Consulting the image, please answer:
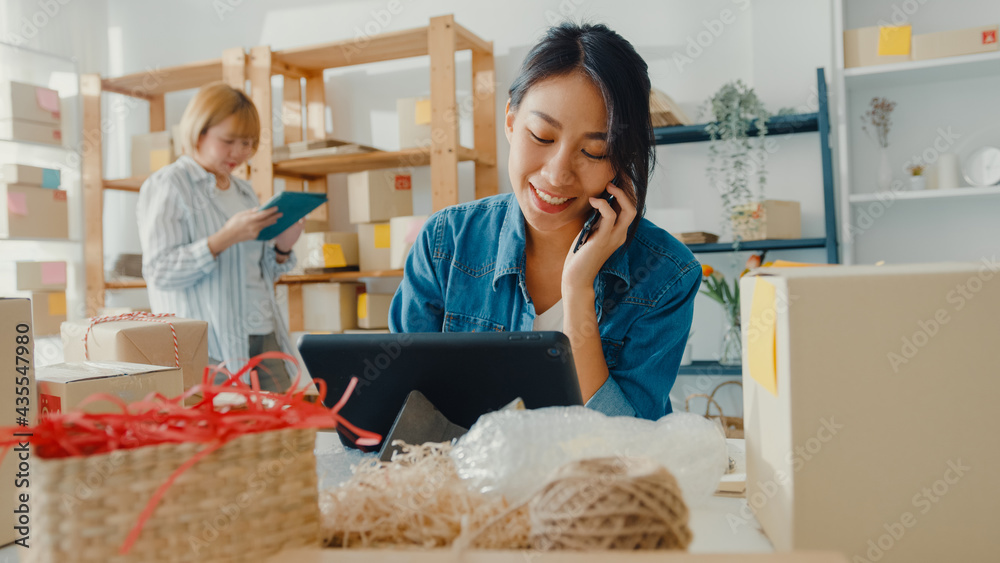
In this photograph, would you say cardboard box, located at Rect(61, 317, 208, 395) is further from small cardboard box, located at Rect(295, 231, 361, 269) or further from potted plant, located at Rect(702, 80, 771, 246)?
potted plant, located at Rect(702, 80, 771, 246)

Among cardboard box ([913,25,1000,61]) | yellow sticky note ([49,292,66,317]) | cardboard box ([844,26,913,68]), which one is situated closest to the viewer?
cardboard box ([913,25,1000,61])

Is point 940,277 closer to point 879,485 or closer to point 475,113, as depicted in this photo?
point 879,485

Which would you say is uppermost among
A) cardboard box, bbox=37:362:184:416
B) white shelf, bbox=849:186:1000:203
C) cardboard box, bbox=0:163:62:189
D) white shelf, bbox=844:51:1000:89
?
white shelf, bbox=844:51:1000:89

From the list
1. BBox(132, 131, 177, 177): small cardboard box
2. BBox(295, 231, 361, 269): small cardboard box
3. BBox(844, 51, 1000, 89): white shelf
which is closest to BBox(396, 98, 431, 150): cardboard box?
BBox(295, 231, 361, 269): small cardboard box

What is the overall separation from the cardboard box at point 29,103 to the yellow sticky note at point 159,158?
406 millimetres

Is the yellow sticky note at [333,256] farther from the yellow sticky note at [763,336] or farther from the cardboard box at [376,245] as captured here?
the yellow sticky note at [763,336]

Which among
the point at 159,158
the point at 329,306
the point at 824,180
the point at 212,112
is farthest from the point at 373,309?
the point at 824,180

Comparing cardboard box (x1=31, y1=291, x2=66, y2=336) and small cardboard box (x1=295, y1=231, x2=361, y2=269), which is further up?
small cardboard box (x1=295, y1=231, x2=361, y2=269)

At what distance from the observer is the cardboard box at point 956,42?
231cm

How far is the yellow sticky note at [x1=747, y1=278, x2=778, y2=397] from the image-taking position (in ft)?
1.96

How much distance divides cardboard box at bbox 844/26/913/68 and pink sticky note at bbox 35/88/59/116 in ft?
10.8

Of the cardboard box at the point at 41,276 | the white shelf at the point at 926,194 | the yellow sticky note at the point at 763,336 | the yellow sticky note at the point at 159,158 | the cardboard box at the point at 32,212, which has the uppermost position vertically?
the yellow sticky note at the point at 159,158

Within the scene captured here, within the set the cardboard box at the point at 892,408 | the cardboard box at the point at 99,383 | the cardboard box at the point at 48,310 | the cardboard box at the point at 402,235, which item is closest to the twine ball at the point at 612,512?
the cardboard box at the point at 892,408

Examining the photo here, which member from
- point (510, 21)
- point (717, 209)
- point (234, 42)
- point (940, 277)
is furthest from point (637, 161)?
point (234, 42)
